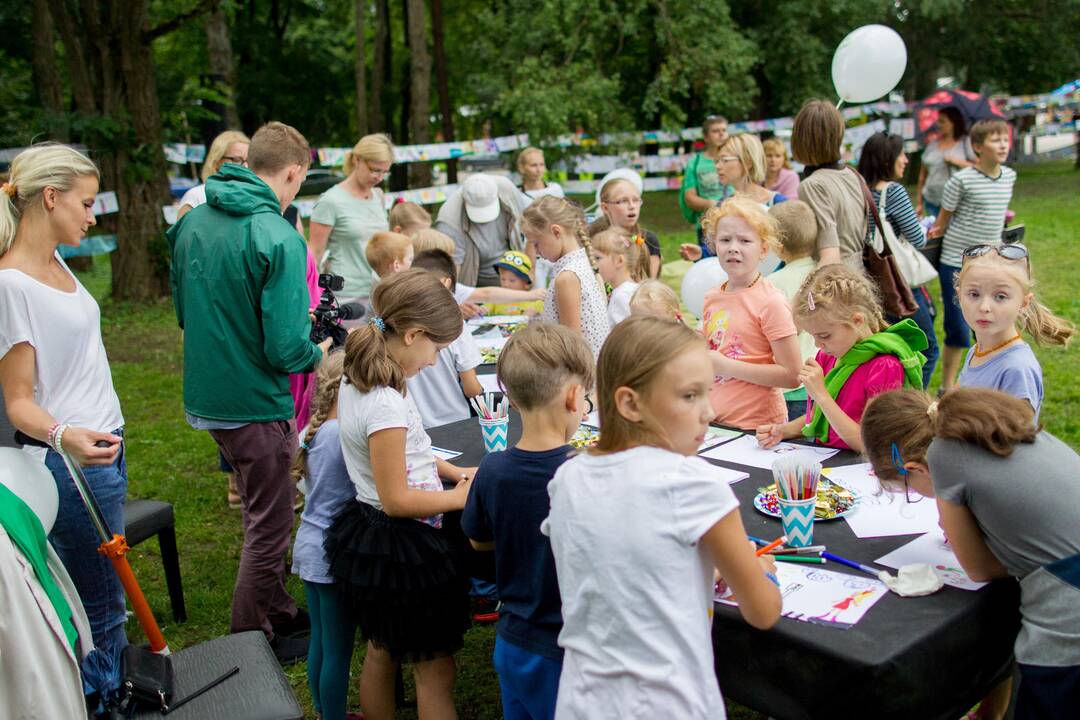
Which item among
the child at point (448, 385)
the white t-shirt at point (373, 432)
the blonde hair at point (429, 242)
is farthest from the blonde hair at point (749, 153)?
the white t-shirt at point (373, 432)

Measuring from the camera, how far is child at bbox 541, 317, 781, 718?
1613mm

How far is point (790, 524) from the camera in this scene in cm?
220

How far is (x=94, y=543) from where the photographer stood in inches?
109

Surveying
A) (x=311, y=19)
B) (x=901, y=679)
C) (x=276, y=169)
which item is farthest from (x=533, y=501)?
(x=311, y=19)

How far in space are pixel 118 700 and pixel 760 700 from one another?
1.53 metres

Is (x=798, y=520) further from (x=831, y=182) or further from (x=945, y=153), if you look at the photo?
(x=945, y=153)

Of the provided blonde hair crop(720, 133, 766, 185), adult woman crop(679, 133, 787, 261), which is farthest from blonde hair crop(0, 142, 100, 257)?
blonde hair crop(720, 133, 766, 185)

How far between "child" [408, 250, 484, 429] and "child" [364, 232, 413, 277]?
2.75 feet

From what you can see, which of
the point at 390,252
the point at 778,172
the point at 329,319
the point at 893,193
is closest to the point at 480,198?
the point at 390,252

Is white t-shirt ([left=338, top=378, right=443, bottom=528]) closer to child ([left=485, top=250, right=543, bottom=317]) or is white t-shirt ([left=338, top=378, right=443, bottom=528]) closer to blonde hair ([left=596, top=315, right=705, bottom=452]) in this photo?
blonde hair ([left=596, top=315, right=705, bottom=452])

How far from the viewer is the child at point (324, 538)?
8.87 ft

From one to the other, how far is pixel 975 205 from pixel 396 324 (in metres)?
4.49

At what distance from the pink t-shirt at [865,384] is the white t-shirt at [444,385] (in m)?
1.41

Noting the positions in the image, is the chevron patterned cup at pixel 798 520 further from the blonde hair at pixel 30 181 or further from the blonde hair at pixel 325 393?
the blonde hair at pixel 30 181
